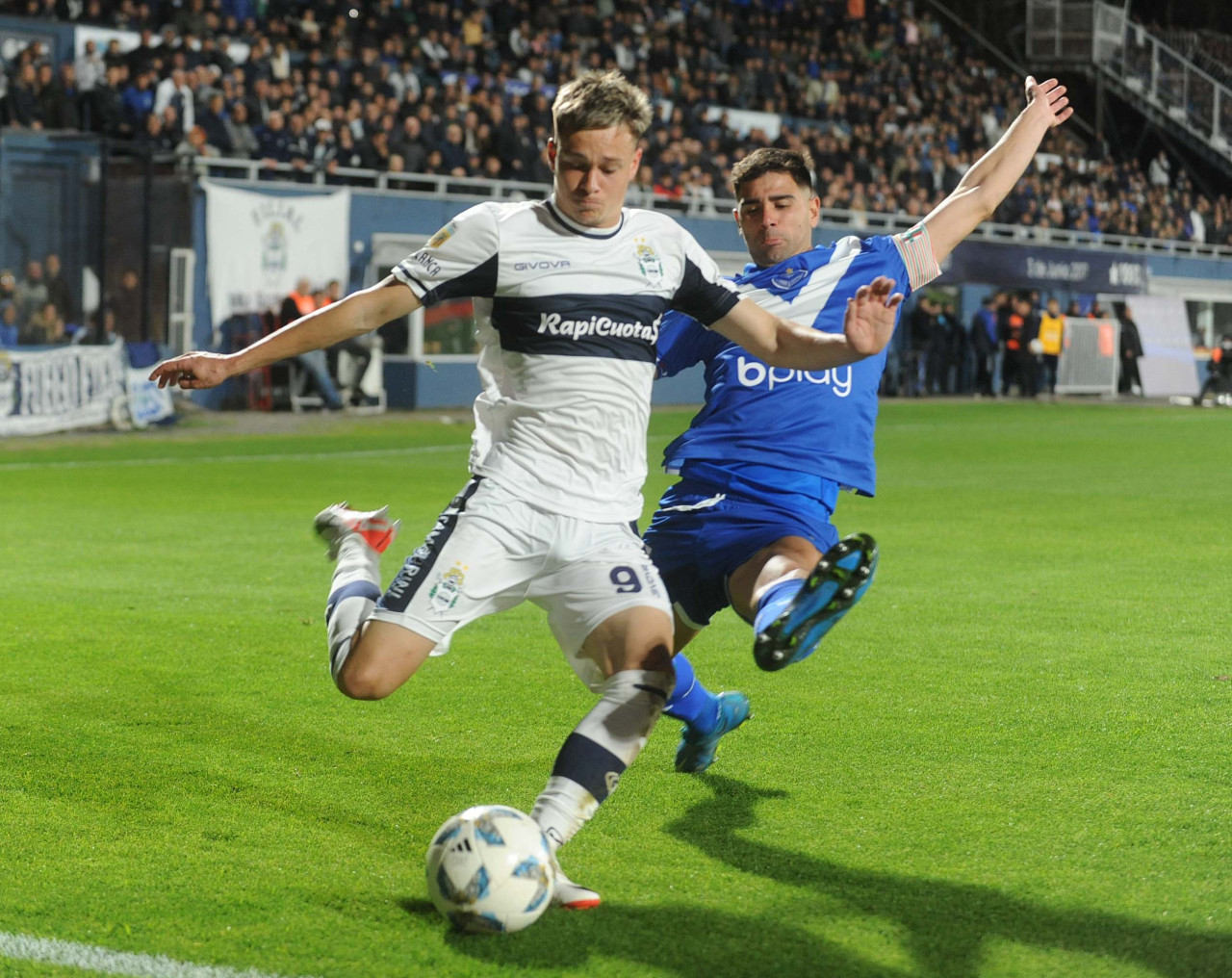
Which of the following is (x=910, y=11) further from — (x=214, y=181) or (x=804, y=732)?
(x=804, y=732)

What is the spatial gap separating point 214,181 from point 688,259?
64.0ft

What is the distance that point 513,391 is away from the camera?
412 cm

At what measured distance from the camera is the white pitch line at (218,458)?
52.5 ft

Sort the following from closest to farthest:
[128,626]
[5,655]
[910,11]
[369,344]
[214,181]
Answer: [5,655]
[128,626]
[214,181]
[369,344]
[910,11]

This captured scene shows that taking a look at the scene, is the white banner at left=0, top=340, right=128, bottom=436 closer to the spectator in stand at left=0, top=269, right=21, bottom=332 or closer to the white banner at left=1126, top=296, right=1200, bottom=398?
the spectator in stand at left=0, top=269, right=21, bottom=332

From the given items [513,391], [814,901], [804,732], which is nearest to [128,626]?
[804,732]

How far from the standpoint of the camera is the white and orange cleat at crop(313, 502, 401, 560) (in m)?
4.84

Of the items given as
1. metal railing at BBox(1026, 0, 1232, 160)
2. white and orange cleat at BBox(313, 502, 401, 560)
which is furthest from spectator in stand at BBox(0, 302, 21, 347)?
metal railing at BBox(1026, 0, 1232, 160)

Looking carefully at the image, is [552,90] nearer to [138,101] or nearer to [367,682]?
[138,101]

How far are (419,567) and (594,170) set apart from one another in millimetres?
1075

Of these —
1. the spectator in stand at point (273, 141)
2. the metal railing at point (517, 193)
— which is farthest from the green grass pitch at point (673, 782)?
the metal railing at point (517, 193)

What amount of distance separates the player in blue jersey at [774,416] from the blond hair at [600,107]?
1.15 meters

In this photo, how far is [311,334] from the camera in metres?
3.94

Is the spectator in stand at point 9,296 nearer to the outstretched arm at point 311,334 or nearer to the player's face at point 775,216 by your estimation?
the player's face at point 775,216
